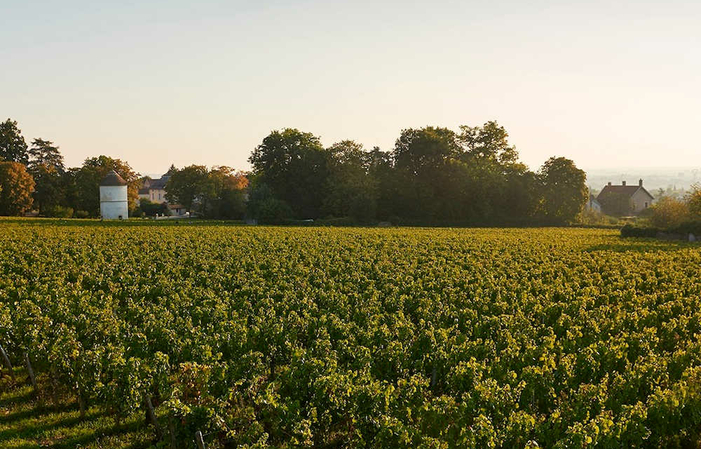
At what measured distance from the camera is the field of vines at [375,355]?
27.3 feet

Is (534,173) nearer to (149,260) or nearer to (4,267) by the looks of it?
(149,260)

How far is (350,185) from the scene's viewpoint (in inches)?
2707

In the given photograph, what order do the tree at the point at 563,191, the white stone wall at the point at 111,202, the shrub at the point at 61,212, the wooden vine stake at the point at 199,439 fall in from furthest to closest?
the shrub at the point at 61,212 → the white stone wall at the point at 111,202 → the tree at the point at 563,191 → the wooden vine stake at the point at 199,439

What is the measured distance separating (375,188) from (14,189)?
164ft

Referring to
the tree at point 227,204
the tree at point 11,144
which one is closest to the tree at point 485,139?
the tree at point 227,204

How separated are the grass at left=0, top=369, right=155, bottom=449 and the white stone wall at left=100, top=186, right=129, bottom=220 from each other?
6619cm

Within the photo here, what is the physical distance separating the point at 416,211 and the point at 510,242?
32028mm

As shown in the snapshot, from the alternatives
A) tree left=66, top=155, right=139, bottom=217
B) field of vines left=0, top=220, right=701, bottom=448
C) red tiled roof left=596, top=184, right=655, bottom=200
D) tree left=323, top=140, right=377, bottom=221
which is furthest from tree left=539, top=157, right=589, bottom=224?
tree left=66, top=155, right=139, bottom=217

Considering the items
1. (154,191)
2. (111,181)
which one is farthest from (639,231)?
(154,191)

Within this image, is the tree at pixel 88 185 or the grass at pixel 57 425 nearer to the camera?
the grass at pixel 57 425

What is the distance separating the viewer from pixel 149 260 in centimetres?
2658

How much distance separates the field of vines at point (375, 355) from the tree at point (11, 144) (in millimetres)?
78528

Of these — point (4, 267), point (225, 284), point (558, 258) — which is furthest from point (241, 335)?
point (558, 258)

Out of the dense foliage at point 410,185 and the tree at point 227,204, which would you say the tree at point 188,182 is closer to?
the tree at point 227,204
